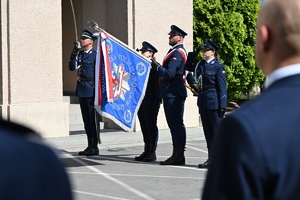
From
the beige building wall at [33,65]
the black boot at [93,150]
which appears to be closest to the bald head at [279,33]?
the black boot at [93,150]

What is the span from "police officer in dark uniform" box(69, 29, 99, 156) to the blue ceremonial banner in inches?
33.7

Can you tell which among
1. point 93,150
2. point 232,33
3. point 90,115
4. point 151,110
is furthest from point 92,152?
point 232,33

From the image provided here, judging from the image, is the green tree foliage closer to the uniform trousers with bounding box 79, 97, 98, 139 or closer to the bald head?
the uniform trousers with bounding box 79, 97, 98, 139

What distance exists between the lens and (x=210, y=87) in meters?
9.02

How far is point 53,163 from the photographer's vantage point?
122 cm

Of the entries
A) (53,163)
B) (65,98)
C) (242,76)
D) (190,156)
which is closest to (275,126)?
(53,163)

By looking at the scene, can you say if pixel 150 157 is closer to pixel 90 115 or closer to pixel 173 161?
pixel 173 161

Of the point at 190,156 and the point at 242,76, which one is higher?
the point at 242,76

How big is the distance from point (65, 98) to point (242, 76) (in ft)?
14.7

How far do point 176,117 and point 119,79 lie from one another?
3.25 feet

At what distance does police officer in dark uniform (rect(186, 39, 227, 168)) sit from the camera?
8930 millimetres

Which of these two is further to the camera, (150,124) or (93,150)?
(93,150)

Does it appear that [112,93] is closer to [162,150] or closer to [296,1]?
[162,150]

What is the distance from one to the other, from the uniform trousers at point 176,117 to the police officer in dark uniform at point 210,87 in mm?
349
